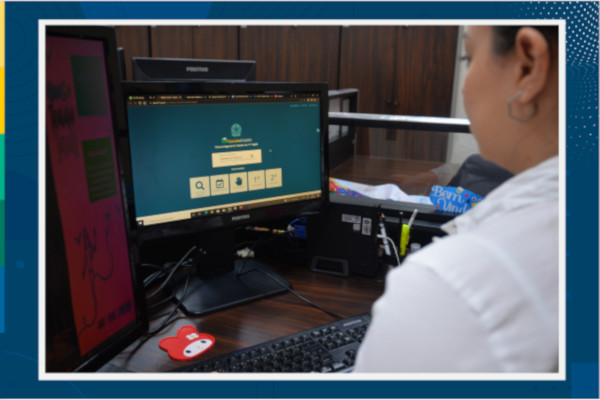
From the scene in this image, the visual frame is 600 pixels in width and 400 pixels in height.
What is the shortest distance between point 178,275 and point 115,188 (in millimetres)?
447

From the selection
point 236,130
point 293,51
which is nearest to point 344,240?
point 236,130

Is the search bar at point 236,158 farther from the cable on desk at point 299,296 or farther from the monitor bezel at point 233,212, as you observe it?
the cable on desk at point 299,296

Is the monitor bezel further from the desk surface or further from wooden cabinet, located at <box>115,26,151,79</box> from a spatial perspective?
wooden cabinet, located at <box>115,26,151,79</box>

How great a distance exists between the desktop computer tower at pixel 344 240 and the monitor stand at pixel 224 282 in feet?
0.47

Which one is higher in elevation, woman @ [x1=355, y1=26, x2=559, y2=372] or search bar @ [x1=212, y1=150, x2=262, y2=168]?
search bar @ [x1=212, y1=150, x2=262, y2=168]

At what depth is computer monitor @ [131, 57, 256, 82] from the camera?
145 cm

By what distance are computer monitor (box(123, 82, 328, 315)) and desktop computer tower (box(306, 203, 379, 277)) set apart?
64 mm

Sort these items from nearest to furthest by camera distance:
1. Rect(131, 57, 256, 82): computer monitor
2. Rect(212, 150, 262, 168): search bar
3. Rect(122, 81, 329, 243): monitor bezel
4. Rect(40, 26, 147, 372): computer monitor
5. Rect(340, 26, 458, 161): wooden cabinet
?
Rect(40, 26, 147, 372): computer monitor, Rect(122, 81, 329, 243): monitor bezel, Rect(212, 150, 262, 168): search bar, Rect(131, 57, 256, 82): computer monitor, Rect(340, 26, 458, 161): wooden cabinet

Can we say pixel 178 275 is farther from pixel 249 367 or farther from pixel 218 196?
pixel 249 367

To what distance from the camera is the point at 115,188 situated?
91cm

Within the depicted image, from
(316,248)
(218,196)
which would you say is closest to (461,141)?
(316,248)

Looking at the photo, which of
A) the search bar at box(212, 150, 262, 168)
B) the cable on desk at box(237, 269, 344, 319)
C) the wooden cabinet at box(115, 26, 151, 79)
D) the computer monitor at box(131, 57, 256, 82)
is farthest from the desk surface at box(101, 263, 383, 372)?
the wooden cabinet at box(115, 26, 151, 79)

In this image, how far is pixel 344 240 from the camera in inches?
53.2

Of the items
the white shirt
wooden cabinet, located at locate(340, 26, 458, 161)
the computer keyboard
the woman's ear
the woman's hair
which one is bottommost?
the computer keyboard
